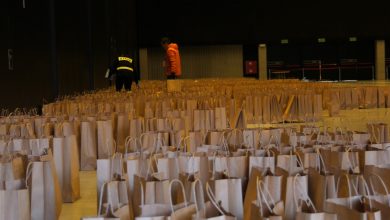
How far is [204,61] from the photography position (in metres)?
31.3

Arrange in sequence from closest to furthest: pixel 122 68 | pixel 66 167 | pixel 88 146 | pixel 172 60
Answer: pixel 66 167 → pixel 88 146 → pixel 172 60 → pixel 122 68

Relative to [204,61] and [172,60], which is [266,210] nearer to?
[172,60]

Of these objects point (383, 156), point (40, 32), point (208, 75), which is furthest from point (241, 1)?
point (383, 156)

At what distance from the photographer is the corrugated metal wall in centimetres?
3103

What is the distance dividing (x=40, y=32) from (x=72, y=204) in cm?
683

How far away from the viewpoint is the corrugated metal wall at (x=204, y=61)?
3103 cm

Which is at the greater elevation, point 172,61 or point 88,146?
point 172,61

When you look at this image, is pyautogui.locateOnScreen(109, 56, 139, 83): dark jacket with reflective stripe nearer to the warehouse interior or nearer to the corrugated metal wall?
the warehouse interior

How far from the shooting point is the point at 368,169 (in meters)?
4.11

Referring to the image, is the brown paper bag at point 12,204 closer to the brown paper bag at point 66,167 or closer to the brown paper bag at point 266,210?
the brown paper bag at point 266,210

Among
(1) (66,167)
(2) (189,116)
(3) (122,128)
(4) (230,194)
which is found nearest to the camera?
(4) (230,194)

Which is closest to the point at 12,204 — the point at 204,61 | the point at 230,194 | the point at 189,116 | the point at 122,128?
the point at 230,194

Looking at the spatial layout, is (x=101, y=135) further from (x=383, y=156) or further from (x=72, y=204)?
(x=383, y=156)

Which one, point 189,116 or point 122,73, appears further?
point 122,73
